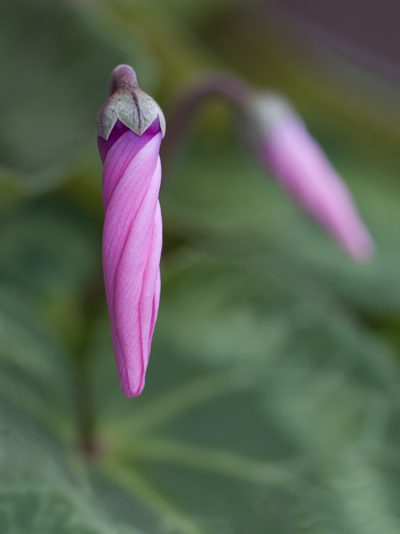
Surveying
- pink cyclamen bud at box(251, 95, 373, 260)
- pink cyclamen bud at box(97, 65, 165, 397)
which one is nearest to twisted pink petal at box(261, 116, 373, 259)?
pink cyclamen bud at box(251, 95, 373, 260)

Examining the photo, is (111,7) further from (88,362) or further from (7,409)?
(7,409)

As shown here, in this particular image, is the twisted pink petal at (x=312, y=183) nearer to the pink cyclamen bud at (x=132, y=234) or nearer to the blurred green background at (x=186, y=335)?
the blurred green background at (x=186, y=335)

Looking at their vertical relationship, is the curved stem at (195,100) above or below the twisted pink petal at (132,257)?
above

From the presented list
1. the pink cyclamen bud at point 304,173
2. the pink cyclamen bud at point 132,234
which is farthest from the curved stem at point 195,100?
the pink cyclamen bud at point 132,234

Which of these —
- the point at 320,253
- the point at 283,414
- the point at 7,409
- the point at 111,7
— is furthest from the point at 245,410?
the point at 111,7

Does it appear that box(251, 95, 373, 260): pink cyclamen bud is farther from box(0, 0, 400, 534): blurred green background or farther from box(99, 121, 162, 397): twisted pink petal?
box(99, 121, 162, 397): twisted pink petal

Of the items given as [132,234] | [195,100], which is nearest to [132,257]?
[132,234]
